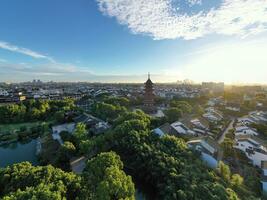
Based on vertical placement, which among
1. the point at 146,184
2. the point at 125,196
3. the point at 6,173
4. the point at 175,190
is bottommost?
the point at 146,184

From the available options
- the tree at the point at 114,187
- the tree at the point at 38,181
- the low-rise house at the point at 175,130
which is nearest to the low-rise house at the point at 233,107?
the low-rise house at the point at 175,130

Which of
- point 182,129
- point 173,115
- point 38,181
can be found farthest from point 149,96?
point 38,181

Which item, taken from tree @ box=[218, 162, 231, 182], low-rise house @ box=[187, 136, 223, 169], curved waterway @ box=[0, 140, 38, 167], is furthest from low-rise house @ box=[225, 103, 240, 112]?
curved waterway @ box=[0, 140, 38, 167]

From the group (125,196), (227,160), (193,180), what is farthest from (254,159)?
(125,196)

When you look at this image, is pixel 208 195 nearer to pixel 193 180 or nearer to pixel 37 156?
pixel 193 180

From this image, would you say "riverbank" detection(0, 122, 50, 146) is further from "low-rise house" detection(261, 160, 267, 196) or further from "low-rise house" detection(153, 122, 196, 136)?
"low-rise house" detection(261, 160, 267, 196)

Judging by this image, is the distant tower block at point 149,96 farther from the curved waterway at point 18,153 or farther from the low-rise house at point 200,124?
the curved waterway at point 18,153
